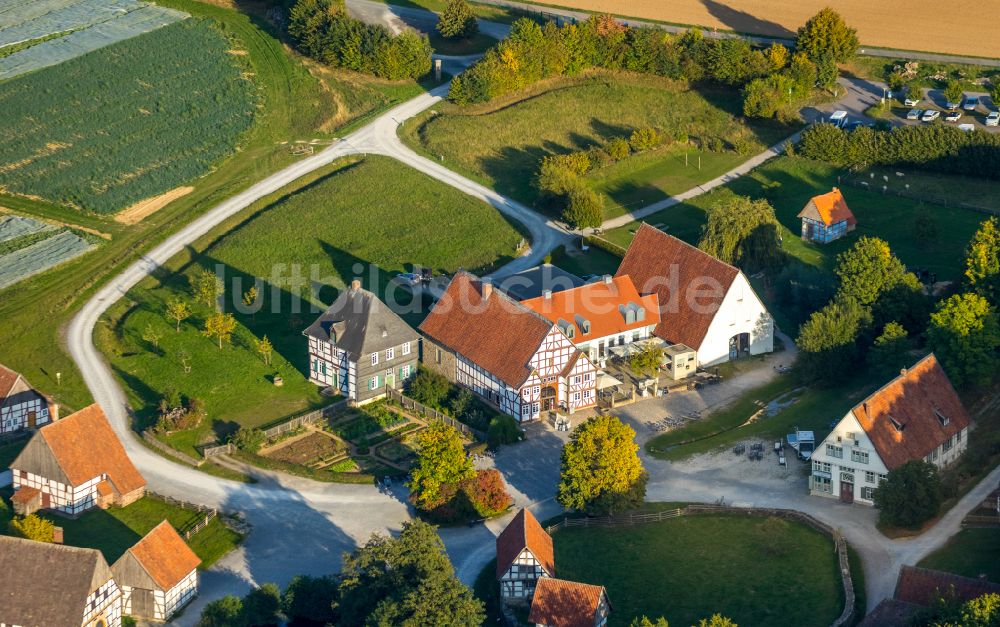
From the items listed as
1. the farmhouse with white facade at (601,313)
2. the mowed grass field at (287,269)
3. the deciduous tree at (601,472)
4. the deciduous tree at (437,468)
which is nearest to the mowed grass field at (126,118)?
the mowed grass field at (287,269)

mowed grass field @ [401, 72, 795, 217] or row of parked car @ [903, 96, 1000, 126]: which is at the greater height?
row of parked car @ [903, 96, 1000, 126]

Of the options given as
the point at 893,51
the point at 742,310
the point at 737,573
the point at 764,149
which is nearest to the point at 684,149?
the point at 764,149

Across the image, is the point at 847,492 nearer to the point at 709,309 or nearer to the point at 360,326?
the point at 709,309

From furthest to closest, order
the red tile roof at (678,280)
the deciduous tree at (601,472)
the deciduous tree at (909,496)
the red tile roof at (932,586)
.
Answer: the red tile roof at (678,280) → the deciduous tree at (601,472) → the deciduous tree at (909,496) → the red tile roof at (932,586)

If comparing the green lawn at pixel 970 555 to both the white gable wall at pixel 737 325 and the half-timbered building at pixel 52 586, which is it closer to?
the white gable wall at pixel 737 325

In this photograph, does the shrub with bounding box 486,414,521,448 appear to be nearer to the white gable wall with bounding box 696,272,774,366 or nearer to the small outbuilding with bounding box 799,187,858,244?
the white gable wall with bounding box 696,272,774,366

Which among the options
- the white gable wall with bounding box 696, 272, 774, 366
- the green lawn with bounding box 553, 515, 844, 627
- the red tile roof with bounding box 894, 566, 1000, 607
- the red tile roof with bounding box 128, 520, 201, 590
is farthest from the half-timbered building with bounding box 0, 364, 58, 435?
the red tile roof with bounding box 894, 566, 1000, 607
